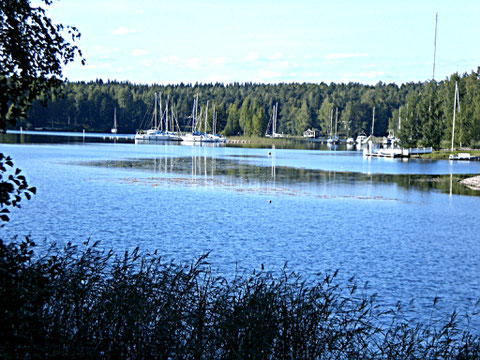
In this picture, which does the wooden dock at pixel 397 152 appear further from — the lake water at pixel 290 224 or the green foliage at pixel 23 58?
the green foliage at pixel 23 58

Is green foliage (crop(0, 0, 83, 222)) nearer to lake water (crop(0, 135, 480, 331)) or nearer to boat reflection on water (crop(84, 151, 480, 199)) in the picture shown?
lake water (crop(0, 135, 480, 331))

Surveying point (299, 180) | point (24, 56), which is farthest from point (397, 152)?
point (24, 56)

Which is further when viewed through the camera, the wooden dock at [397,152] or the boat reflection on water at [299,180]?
the wooden dock at [397,152]

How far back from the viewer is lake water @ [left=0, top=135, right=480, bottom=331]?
22.6 meters

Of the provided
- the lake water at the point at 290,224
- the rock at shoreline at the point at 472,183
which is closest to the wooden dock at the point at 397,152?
the rock at shoreline at the point at 472,183

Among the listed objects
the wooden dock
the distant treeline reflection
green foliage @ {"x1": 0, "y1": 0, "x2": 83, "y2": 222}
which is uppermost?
green foliage @ {"x1": 0, "y1": 0, "x2": 83, "y2": 222}

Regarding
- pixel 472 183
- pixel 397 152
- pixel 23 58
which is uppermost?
pixel 23 58

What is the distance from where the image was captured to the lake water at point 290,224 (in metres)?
22.6

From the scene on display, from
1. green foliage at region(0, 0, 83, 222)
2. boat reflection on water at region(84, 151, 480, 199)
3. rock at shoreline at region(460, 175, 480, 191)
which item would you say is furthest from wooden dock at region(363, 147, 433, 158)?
green foliage at region(0, 0, 83, 222)

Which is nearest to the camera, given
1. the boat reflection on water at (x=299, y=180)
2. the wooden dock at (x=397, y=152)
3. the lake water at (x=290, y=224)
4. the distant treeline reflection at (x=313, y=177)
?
the lake water at (x=290, y=224)

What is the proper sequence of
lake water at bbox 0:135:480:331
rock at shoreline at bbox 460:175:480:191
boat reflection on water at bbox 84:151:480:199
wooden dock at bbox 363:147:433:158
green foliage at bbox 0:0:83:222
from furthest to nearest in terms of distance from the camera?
wooden dock at bbox 363:147:433:158, rock at shoreline at bbox 460:175:480:191, boat reflection on water at bbox 84:151:480:199, lake water at bbox 0:135:480:331, green foliage at bbox 0:0:83:222

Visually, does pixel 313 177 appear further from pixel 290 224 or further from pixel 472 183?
pixel 290 224

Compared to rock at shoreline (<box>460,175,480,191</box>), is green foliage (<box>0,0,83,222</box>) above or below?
above

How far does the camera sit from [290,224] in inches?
1316
